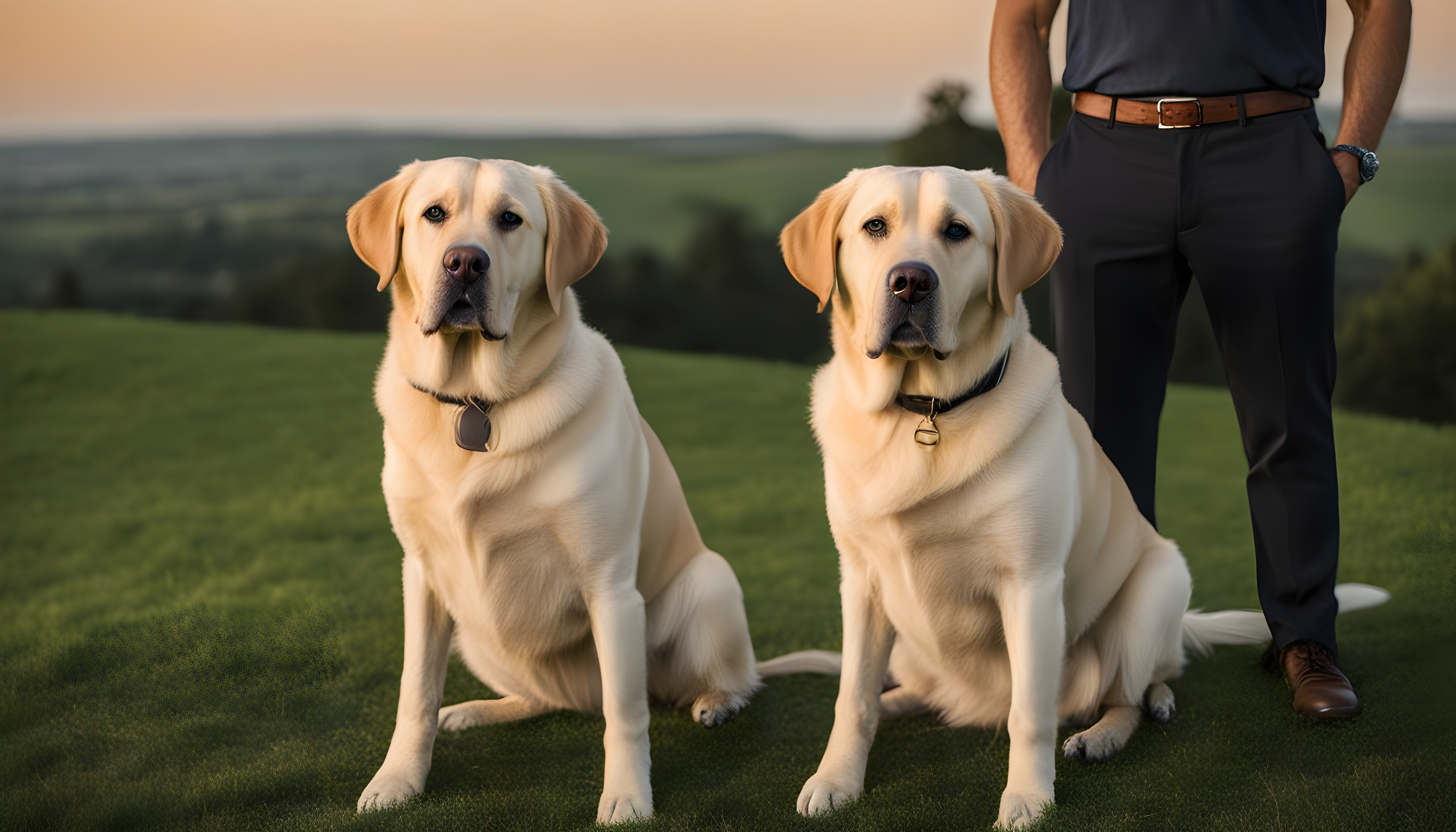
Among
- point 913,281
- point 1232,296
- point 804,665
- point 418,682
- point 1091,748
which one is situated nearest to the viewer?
point 913,281

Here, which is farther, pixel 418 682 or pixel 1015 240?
pixel 418 682

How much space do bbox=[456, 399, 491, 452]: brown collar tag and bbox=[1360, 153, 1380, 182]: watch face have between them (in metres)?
2.67

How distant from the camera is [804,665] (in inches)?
144

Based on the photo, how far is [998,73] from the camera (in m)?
3.75

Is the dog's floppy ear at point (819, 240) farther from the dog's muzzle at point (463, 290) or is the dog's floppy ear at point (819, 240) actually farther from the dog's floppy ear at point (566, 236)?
the dog's muzzle at point (463, 290)

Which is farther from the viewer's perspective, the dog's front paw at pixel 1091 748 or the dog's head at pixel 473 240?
the dog's front paw at pixel 1091 748

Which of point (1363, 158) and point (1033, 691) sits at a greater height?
point (1363, 158)

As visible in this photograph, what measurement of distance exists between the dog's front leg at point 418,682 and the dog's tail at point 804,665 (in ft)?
3.71

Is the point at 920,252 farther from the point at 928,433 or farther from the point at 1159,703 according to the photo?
the point at 1159,703

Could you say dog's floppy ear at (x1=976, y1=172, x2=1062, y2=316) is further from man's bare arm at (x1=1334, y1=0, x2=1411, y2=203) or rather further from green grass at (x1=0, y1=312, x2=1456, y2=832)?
man's bare arm at (x1=1334, y1=0, x2=1411, y2=203)

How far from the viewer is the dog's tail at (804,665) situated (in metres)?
3.64

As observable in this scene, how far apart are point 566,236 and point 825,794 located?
59.7 inches

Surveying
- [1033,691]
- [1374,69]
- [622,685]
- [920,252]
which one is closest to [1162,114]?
[1374,69]

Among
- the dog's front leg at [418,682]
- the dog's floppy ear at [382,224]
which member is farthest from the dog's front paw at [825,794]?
the dog's floppy ear at [382,224]
